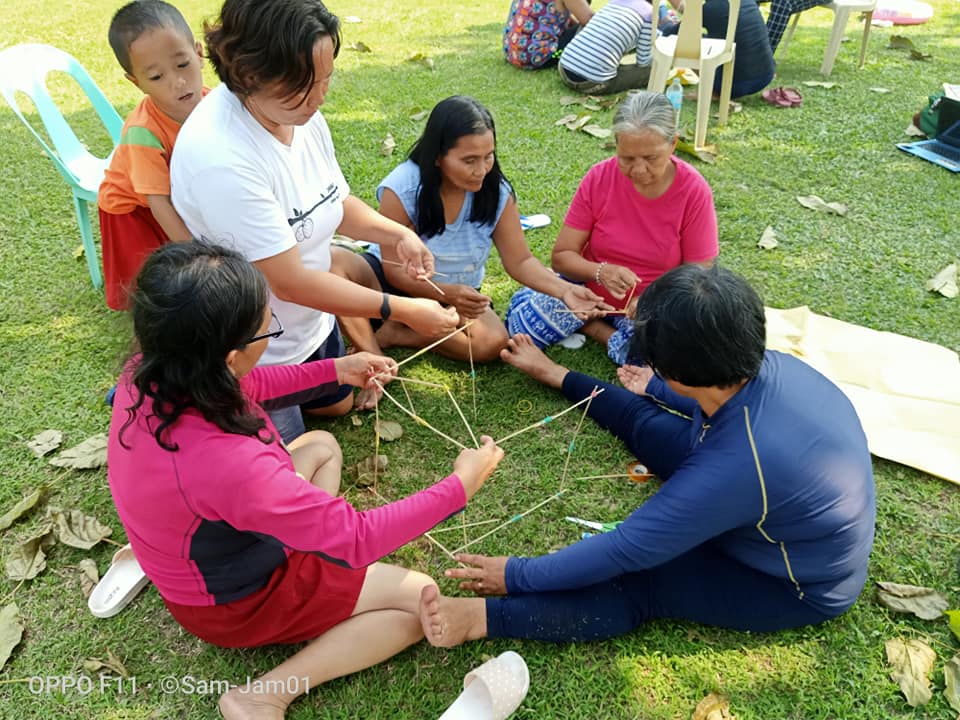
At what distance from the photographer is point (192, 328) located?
151cm

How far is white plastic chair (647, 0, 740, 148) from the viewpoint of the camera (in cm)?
465

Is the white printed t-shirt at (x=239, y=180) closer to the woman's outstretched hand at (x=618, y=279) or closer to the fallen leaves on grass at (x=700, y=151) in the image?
the woman's outstretched hand at (x=618, y=279)

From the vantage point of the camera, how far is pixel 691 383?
1792 millimetres

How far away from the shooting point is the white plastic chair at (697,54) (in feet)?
15.3

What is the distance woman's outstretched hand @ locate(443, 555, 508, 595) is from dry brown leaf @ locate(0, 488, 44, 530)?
1483 mm

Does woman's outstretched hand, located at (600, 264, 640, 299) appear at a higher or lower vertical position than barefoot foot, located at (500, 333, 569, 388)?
higher

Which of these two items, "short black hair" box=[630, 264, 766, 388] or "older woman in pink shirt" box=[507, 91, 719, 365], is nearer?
"short black hair" box=[630, 264, 766, 388]

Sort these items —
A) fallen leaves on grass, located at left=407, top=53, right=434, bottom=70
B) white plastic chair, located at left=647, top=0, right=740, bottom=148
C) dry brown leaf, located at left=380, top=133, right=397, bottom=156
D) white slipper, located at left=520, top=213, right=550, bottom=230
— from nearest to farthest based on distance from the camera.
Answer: white slipper, located at left=520, top=213, right=550, bottom=230, white plastic chair, located at left=647, top=0, right=740, bottom=148, dry brown leaf, located at left=380, top=133, right=397, bottom=156, fallen leaves on grass, located at left=407, top=53, right=434, bottom=70

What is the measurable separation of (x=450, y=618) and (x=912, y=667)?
1.28 m

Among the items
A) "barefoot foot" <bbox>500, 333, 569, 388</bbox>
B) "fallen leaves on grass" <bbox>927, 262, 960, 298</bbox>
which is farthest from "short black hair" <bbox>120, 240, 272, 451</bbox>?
"fallen leaves on grass" <bbox>927, 262, 960, 298</bbox>

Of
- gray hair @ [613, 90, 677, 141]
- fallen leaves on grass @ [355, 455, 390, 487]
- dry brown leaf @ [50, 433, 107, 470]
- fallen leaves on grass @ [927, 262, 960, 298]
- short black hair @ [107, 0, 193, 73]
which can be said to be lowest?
fallen leaves on grass @ [355, 455, 390, 487]

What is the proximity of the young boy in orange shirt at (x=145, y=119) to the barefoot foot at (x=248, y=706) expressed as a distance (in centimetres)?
150

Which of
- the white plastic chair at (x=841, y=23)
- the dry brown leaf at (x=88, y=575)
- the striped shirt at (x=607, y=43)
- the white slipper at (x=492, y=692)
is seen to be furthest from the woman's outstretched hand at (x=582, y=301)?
the white plastic chair at (x=841, y=23)

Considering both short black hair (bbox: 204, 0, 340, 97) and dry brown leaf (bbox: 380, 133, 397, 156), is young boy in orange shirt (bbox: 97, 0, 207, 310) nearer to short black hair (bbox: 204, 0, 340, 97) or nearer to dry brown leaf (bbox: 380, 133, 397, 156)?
short black hair (bbox: 204, 0, 340, 97)
